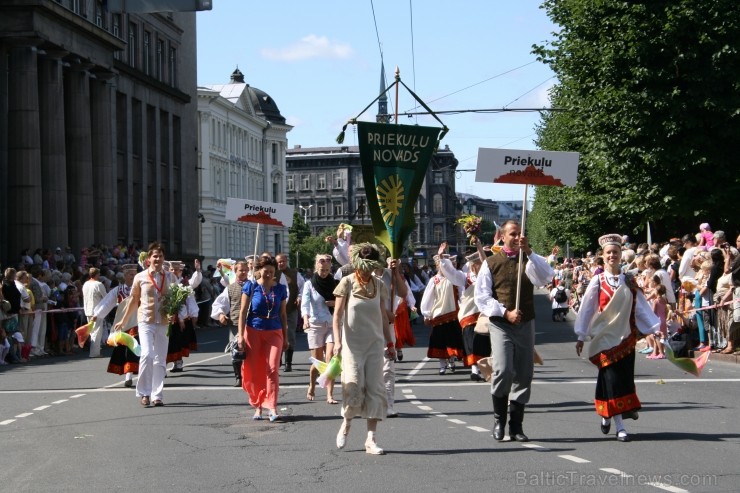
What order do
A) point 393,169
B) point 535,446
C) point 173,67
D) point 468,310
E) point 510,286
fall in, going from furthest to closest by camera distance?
point 173,67, point 468,310, point 393,169, point 510,286, point 535,446

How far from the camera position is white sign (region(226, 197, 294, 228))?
2090cm

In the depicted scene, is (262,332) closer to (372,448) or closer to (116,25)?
(372,448)

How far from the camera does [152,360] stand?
1587cm

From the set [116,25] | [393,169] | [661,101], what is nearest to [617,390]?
[393,169]

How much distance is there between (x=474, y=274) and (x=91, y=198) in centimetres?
2895

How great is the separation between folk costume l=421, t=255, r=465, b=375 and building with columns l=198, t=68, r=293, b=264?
59835 mm

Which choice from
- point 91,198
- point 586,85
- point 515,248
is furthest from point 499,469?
point 91,198

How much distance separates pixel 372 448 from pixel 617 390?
225 centimetres

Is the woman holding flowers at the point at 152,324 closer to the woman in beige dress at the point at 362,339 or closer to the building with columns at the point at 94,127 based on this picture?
the woman in beige dress at the point at 362,339

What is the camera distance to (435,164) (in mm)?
182750

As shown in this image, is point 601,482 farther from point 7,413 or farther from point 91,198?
point 91,198

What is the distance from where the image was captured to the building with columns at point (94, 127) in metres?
40.2

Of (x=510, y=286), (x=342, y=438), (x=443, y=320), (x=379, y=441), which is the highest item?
(x=510, y=286)

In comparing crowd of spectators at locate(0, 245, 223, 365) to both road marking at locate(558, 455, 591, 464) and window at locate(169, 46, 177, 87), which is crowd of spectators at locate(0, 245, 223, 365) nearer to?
road marking at locate(558, 455, 591, 464)
